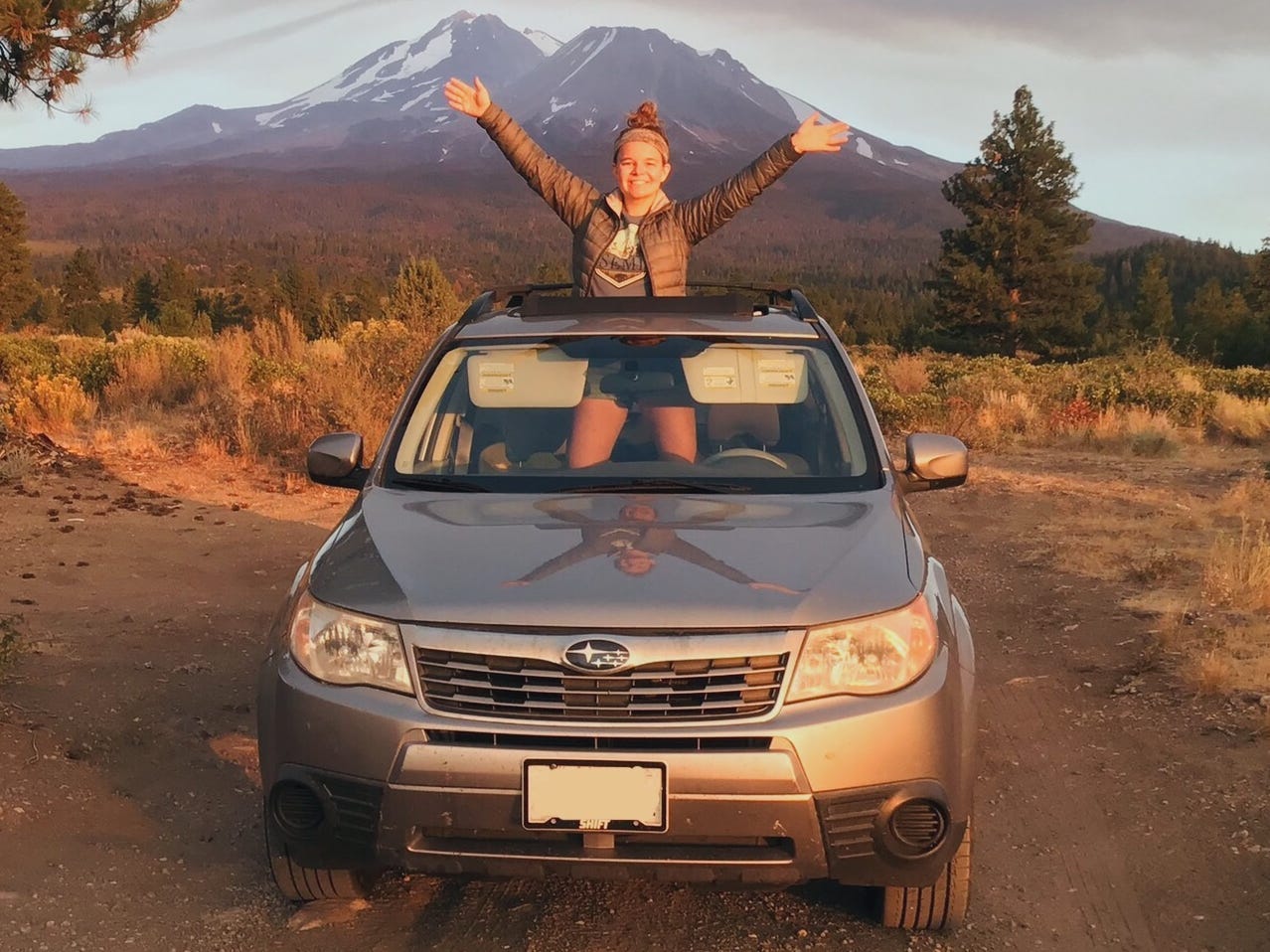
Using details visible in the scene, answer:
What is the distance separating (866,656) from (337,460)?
1.93 meters

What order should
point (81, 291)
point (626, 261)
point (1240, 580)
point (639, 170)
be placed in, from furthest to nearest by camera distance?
point (81, 291), point (1240, 580), point (626, 261), point (639, 170)

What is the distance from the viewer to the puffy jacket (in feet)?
17.5

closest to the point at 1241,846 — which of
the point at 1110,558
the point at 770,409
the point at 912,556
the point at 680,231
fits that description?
the point at 912,556

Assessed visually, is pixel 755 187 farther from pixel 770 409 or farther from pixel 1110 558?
pixel 1110 558

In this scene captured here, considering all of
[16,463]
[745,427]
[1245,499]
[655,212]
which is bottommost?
[1245,499]

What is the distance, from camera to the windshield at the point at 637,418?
380 cm

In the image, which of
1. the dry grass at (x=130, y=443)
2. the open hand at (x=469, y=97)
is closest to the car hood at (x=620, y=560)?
the open hand at (x=469, y=97)

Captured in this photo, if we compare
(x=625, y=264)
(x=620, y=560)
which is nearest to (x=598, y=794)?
(x=620, y=560)

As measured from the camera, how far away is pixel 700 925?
10.8 ft

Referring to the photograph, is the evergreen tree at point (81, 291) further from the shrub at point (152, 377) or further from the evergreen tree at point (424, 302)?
the shrub at point (152, 377)

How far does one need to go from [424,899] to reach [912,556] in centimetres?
158

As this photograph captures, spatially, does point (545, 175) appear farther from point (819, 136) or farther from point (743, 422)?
point (743, 422)

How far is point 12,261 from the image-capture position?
41.7 metres

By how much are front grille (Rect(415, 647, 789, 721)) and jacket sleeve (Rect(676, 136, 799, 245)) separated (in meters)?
3.03
